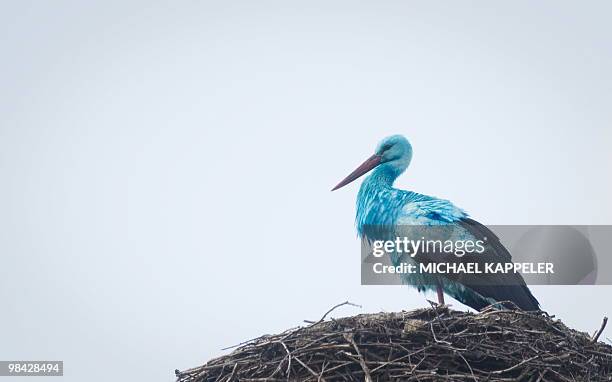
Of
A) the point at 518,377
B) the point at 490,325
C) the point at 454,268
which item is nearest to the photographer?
the point at 518,377

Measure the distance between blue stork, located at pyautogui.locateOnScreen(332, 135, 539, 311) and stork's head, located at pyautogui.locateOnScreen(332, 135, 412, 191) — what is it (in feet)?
0.66

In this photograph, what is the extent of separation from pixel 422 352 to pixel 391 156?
461cm

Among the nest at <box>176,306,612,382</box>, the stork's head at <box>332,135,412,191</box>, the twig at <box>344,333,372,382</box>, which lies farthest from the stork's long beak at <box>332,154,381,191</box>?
the twig at <box>344,333,372,382</box>

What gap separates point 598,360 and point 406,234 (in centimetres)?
291

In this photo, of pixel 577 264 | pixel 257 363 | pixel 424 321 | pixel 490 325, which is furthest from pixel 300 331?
pixel 577 264

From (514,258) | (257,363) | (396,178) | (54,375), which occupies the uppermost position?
(396,178)

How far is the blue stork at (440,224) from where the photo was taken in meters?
9.83

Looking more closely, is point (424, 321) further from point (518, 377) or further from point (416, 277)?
point (416, 277)

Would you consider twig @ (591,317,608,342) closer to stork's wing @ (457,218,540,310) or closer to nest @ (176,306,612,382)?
nest @ (176,306,612,382)

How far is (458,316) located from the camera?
7.84 meters

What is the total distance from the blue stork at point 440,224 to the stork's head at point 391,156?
20cm

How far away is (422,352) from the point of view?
741 centimetres

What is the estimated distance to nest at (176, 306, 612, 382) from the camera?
7312 millimetres

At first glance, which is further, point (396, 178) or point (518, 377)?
point (396, 178)
